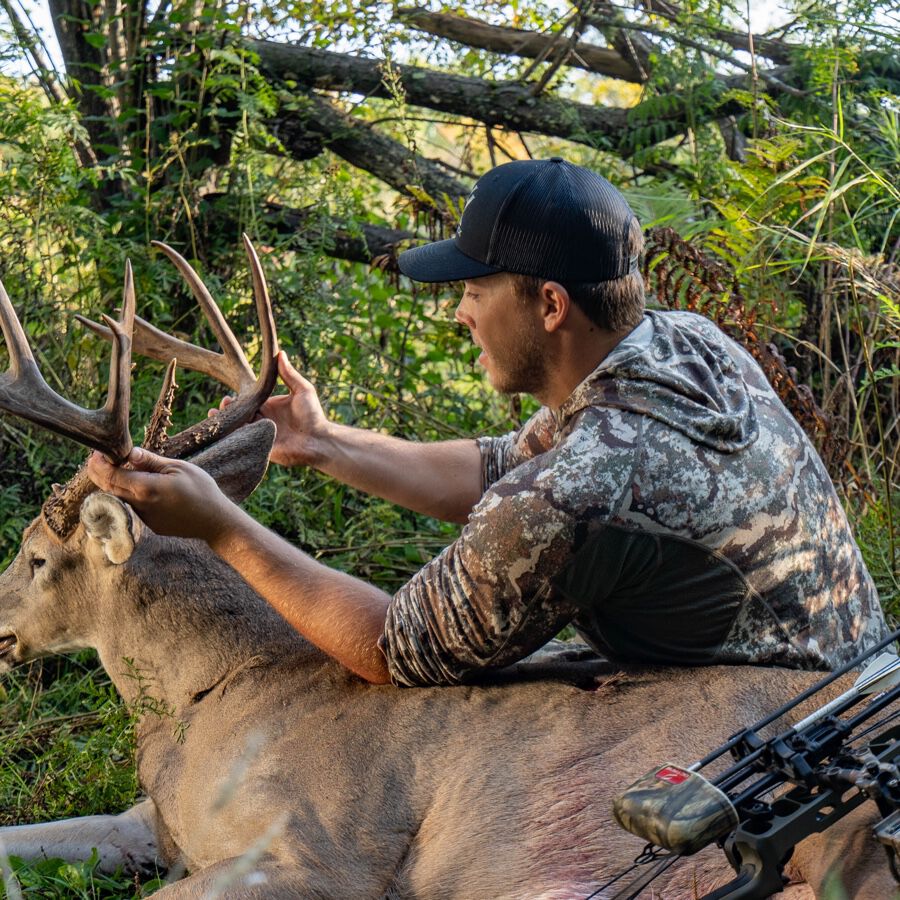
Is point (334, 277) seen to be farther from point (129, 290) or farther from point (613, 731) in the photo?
point (613, 731)

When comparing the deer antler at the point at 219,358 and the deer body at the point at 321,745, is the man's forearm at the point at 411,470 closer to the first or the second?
the deer antler at the point at 219,358

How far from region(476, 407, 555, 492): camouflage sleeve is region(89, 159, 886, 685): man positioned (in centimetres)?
60

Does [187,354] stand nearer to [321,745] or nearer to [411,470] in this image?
[411,470]

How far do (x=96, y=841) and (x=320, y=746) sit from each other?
1.00 meters

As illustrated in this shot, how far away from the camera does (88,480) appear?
4453mm

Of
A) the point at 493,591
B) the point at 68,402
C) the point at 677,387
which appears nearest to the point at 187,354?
the point at 68,402

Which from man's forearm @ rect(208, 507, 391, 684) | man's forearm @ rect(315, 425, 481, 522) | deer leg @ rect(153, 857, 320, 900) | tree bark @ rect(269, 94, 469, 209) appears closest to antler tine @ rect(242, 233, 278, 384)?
man's forearm @ rect(315, 425, 481, 522)

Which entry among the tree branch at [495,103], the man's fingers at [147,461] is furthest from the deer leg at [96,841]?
the tree branch at [495,103]

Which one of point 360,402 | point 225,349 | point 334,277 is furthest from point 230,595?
point 334,277

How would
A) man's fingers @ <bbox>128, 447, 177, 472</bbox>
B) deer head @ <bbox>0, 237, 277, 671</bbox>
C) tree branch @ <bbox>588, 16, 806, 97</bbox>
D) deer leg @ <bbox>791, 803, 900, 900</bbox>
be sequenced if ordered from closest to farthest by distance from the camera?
deer leg @ <bbox>791, 803, 900, 900</bbox> < man's fingers @ <bbox>128, 447, 177, 472</bbox> < deer head @ <bbox>0, 237, 277, 671</bbox> < tree branch @ <bbox>588, 16, 806, 97</bbox>

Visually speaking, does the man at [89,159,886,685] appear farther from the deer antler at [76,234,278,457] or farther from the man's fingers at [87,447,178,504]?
the deer antler at [76,234,278,457]

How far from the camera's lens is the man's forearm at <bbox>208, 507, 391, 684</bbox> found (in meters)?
4.00

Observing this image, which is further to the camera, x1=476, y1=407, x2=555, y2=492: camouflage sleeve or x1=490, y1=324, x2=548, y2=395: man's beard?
x1=476, y1=407, x2=555, y2=492: camouflage sleeve

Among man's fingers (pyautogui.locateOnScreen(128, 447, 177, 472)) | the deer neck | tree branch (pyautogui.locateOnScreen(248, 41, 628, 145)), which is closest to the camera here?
man's fingers (pyautogui.locateOnScreen(128, 447, 177, 472))
